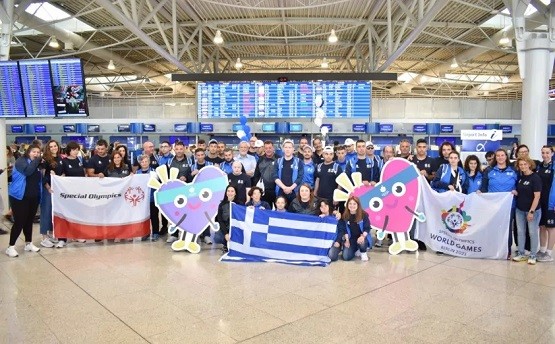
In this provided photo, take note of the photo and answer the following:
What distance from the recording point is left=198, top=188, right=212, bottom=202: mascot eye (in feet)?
19.7

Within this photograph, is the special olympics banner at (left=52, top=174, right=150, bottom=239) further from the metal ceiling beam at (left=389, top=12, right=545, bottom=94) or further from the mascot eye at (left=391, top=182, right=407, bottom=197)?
the metal ceiling beam at (left=389, top=12, right=545, bottom=94)

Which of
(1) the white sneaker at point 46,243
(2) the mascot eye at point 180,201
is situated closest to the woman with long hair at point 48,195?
(1) the white sneaker at point 46,243

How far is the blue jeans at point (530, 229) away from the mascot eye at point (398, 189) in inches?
58.5

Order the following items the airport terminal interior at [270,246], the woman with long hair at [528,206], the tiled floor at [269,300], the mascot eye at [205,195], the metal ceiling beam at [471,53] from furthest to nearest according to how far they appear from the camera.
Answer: the metal ceiling beam at [471,53], the mascot eye at [205,195], the woman with long hair at [528,206], the airport terminal interior at [270,246], the tiled floor at [269,300]

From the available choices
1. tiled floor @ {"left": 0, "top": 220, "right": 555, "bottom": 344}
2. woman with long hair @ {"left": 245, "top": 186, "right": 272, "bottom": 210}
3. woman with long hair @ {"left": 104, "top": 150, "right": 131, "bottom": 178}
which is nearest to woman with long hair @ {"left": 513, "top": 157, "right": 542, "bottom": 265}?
tiled floor @ {"left": 0, "top": 220, "right": 555, "bottom": 344}

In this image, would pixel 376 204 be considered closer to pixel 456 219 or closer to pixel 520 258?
pixel 456 219

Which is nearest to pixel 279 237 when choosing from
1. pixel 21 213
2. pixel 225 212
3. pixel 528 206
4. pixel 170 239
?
pixel 225 212

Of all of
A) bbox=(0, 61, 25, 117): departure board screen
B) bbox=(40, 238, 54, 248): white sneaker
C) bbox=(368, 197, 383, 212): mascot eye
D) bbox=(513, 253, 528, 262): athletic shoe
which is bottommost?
bbox=(513, 253, 528, 262): athletic shoe

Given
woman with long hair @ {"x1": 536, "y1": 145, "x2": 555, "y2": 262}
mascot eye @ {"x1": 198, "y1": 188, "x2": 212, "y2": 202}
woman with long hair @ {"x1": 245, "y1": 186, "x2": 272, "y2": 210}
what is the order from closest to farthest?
woman with long hair @ {"x1": 536, "y1": 145, "x2": 555, "y2": 262}
woman with long hair @ {"x1": 245, "y1": 186, "x2": 272, "y2": 210}
mascot eye @ {"x1": 198, "y1": 188, "x2": 212, "y2": 202}

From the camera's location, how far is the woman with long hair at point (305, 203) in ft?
17.9

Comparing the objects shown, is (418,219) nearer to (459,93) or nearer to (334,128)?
(334,128)

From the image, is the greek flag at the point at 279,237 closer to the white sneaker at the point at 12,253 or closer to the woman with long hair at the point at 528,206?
the woman with long hair at the point at 528,206

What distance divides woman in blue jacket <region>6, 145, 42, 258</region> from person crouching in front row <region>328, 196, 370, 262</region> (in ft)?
14.0

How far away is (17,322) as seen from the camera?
3.41m
